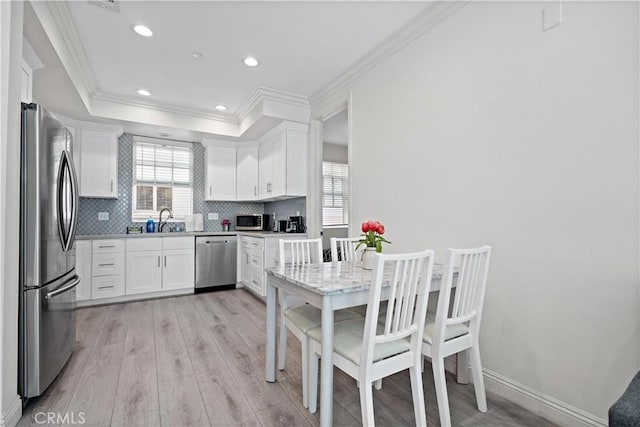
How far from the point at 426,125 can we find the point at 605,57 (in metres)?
1.11

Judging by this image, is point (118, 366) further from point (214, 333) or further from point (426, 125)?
point (426, 125)

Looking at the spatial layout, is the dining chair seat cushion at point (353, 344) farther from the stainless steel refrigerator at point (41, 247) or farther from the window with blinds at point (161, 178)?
the window with blinds at point (161, 178)

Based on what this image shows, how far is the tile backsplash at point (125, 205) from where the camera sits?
14.1 feet

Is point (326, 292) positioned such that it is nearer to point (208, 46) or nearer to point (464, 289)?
point (464, 289)

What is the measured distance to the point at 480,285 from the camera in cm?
176

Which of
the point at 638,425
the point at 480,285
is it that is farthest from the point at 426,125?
the point at 638,425

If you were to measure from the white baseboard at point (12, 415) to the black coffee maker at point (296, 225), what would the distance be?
121 inches

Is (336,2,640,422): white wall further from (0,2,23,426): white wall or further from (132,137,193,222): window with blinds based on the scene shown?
(132,137,193,222): window with blinds

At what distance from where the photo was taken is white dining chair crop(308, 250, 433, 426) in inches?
53.6

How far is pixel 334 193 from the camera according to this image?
6258mm

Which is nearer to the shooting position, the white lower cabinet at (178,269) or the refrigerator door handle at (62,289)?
the refrigerator door handle at (62,289)

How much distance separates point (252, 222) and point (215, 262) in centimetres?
90

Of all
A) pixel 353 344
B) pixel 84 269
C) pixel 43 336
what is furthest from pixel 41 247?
pixel 84 269

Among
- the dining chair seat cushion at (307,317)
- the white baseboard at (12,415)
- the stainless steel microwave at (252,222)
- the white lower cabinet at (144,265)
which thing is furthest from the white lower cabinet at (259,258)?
the white baseboard at (12,415)
